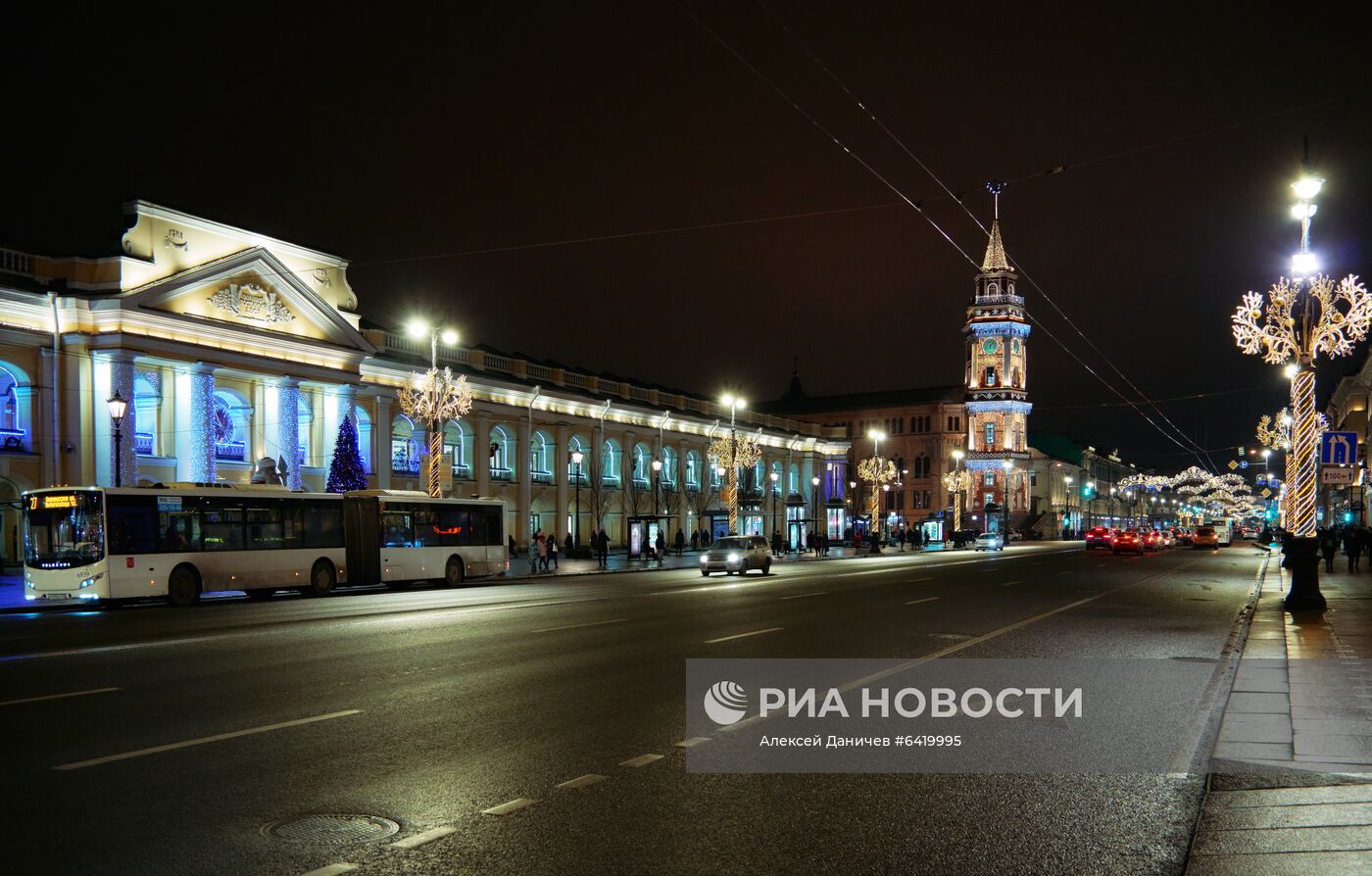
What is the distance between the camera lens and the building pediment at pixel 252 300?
45.8 meters

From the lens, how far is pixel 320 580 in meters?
30.4

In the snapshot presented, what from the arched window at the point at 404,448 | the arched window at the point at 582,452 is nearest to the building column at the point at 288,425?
the arched window at the point at 404,448

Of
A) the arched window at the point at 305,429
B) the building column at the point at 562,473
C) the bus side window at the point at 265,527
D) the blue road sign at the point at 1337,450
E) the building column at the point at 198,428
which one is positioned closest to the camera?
the blue road sign at the point at 1337,450

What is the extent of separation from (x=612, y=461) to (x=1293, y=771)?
227 feet

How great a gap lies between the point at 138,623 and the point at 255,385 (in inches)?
1328

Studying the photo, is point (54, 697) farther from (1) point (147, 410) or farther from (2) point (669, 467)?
(2) point (669, 467)

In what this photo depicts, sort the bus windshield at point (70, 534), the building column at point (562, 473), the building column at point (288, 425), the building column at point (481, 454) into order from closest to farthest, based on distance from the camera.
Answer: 1. the bus windshield at point (70, 534)
2. the building column at point (288, 425)
3. the building column at point (481, 454)
4. the building column at point (562, 473)

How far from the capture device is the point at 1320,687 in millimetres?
11625

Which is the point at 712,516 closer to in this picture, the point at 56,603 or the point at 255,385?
the point at 255,385

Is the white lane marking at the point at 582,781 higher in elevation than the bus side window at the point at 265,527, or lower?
lower

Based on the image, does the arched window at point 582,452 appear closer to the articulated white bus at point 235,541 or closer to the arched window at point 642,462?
the arched window at point 642,462

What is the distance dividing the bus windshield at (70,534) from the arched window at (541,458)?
4445 cm

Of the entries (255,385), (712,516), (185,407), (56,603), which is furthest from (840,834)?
(712,516)

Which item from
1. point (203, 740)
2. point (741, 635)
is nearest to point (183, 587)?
point (741, 635)
